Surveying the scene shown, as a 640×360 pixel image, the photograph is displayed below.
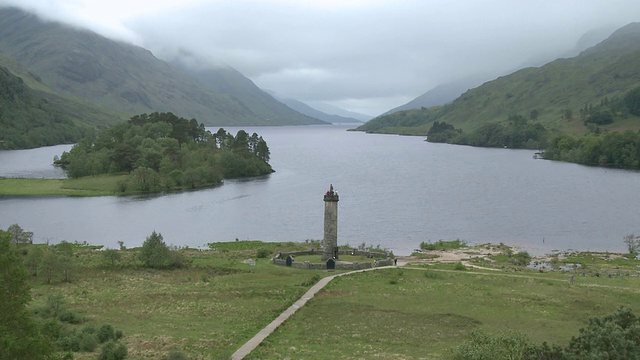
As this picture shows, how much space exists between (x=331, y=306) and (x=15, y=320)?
26736mm

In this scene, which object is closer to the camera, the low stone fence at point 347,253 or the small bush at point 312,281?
the small bush at point 312,281

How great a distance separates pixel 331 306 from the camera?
48.0 metres

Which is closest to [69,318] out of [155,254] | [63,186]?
[155,254]

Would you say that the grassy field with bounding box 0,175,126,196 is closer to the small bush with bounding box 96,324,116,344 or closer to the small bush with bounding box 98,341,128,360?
the small bush with bounding box 96,324,116,344

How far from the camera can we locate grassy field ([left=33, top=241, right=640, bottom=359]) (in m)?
38.2

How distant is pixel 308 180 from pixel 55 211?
75.1 meters

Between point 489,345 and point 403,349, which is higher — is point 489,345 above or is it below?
above

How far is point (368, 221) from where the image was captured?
113250 millimetres

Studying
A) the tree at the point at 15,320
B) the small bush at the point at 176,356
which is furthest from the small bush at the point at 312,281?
the tree at the point at 15,320

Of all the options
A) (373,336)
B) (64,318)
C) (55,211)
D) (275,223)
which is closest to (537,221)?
(275,223)

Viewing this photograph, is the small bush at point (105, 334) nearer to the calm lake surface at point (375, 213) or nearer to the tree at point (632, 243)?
the calm lake surface at point (375, 213)

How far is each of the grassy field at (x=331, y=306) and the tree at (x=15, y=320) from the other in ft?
34.5

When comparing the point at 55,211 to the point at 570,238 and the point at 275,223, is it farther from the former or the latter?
the point at 570,238

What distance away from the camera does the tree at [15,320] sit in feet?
80.7
